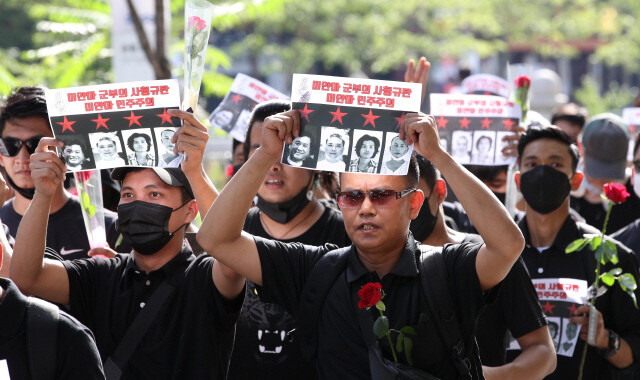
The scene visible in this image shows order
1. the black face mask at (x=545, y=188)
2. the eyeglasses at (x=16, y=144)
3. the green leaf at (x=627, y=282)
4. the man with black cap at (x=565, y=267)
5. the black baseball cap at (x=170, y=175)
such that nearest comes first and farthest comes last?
the black baseball cap at (x=170, y=175) < the green leaf at (x=627, y=282) < the man with black cap at (x=565, y=267) < the eyeglasses at (x=16, y=144) < the black face mask at (x=545, y=188)

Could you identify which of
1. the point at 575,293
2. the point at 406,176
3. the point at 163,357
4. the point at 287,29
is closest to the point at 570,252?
the point at 575,293

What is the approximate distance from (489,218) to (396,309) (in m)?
0.47

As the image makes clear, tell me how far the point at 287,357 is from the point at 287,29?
20.4 metres

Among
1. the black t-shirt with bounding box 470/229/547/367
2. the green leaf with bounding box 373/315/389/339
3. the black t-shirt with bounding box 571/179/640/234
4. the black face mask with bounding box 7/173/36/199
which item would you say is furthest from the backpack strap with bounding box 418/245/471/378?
the black t-shirt with bounding box 571/179/640/234

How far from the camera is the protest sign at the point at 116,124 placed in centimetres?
397

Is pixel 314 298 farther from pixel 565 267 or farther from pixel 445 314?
pixel 565 267

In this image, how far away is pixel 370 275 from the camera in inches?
140

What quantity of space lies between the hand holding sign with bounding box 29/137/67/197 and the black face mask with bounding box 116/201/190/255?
327 mm

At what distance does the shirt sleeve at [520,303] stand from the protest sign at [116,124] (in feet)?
4.90

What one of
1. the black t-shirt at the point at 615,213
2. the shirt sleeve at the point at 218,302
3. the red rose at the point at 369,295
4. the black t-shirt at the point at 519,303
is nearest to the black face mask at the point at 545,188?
the black t-shirt at the point at 519,303

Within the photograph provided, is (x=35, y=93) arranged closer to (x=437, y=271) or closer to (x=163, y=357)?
(x=163, y=357)

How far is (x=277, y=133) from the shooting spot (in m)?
3.60

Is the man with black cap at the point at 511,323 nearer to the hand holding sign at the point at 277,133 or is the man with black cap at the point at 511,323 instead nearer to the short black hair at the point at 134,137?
the hand holding sign at the point at 277,133

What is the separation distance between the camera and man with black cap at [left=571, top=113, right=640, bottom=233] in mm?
6750
